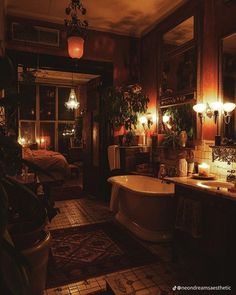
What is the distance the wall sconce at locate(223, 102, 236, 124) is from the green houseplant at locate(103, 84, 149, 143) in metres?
1.74

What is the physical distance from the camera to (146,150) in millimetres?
4621

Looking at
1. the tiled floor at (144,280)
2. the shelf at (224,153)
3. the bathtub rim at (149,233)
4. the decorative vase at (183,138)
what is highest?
the decorative vase at (183,138)

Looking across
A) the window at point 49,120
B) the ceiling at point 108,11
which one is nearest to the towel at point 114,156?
the ceiling at point 108,11

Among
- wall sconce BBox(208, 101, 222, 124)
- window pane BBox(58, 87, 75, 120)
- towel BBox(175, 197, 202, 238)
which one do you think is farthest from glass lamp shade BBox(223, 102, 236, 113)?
window pane BBox(58, 87, 75, 120)

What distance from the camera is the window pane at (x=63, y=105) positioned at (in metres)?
9.77

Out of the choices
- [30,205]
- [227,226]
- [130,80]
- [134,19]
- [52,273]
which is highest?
[134,19]

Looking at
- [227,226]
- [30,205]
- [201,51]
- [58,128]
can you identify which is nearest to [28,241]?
[30,205]

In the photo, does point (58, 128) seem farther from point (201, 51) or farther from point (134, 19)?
point (201, 51)

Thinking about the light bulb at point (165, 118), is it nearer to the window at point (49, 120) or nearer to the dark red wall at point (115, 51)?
the dark red wall at point (115, 51)

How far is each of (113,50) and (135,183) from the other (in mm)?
2558

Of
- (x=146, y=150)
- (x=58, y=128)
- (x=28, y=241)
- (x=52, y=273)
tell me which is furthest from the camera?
(x=58, y=128)

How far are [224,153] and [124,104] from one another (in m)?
2.02

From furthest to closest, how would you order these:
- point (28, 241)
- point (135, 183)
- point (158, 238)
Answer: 1. point (135, 183)
2. point (158, 238)
3. point (28, 241)

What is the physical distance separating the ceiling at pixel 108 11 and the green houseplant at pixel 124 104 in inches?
44.9
